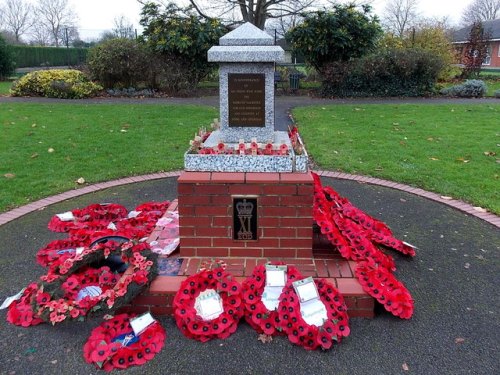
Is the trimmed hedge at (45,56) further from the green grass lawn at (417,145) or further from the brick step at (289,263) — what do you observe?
the brick step at (289,263)

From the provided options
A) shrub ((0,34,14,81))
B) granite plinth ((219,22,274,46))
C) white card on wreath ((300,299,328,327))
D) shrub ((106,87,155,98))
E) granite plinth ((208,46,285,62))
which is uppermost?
shrub ((0,34,14,81))

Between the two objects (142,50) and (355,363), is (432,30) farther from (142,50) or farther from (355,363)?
(355,363)

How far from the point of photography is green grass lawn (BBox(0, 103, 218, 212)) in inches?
239

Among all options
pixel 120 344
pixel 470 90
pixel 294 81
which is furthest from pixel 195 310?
pixel 470 90

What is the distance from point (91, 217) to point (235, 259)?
5.98 ft

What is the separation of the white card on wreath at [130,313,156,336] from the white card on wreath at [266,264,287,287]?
0.79m

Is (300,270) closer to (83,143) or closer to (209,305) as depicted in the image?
(209,305)

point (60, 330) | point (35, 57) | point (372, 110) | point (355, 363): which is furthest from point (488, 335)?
point (35, 57)

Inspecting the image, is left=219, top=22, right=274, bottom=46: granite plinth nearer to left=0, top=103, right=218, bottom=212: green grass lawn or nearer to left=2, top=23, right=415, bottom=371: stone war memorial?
left=2, top=23, right=415, bottom=371: stone war memorial

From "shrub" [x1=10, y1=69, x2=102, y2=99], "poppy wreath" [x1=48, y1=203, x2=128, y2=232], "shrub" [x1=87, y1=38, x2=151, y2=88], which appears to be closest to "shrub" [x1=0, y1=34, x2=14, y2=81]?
"shrub" [x1=10, y1=69, x2=102, y2=99]

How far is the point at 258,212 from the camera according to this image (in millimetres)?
3258

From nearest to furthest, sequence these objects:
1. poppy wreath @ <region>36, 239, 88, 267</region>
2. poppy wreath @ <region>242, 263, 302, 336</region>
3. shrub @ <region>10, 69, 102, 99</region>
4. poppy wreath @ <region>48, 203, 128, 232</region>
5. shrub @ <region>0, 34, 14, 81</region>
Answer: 1. poppy wreath @ <region>242, 263, 302, 336</region>
2. poppy wreath @ <region>36, 239, 88, 267</region>
3. poppy wreath @ <region>48, 203, 128, 232</region>
4. shrub @ <region>10, 69, 102, 99</region>
5. shrub @ <region>0, 34, 14, 81</region>

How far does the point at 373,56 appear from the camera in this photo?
50.8 ft

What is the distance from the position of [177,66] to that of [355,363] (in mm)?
14473
